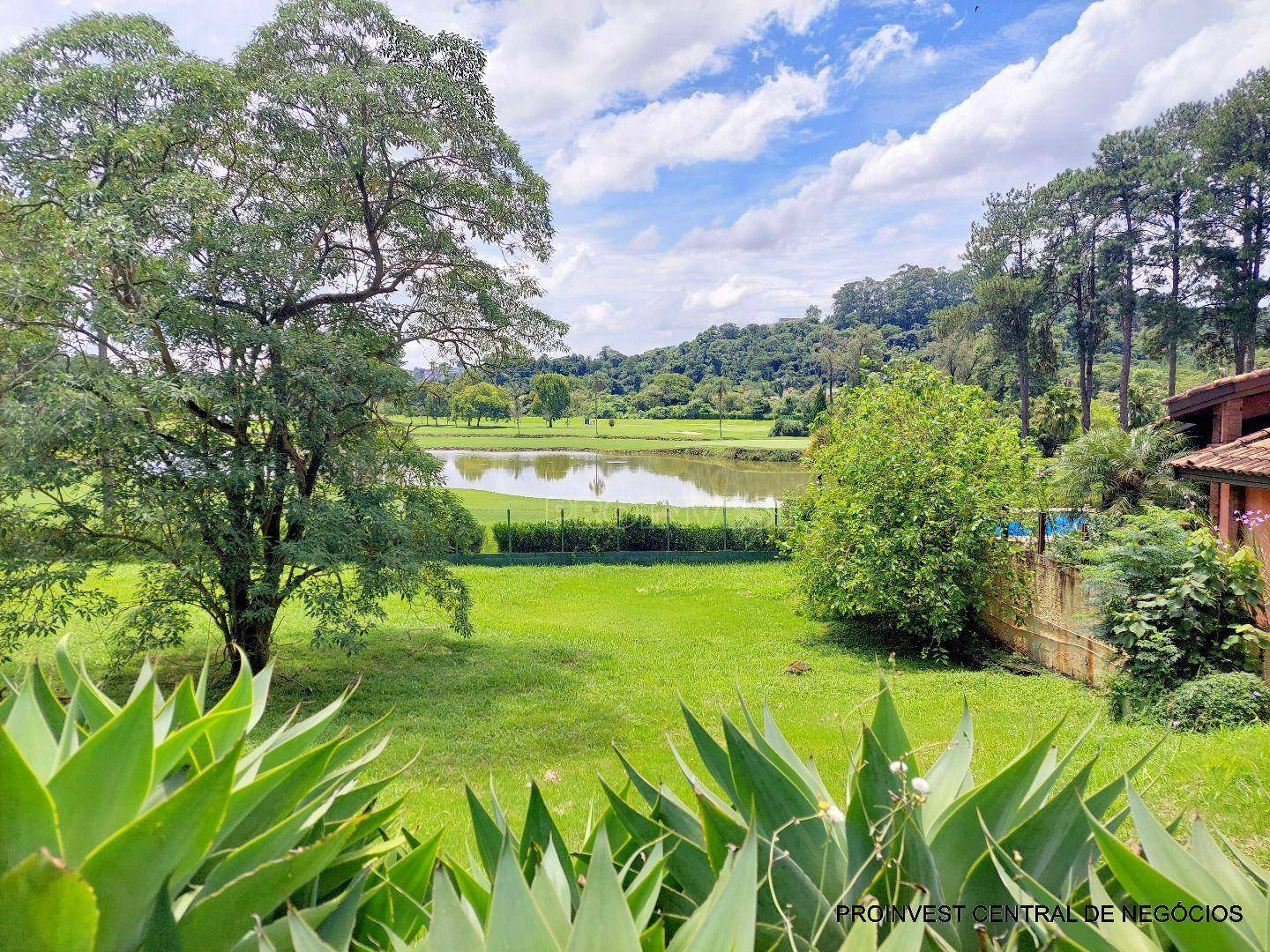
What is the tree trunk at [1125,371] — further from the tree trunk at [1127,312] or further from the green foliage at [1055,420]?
the green foliage at [1055,420]

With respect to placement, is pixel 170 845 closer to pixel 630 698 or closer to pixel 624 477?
pixel 630 698

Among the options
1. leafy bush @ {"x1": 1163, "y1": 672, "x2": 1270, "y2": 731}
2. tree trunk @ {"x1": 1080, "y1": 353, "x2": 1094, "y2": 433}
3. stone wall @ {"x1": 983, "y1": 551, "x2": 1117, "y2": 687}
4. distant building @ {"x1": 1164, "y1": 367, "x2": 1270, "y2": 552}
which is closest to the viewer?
leafy bush @ {"x1": 1163, "y1": 672, "x2": 1270, "y2": 731}

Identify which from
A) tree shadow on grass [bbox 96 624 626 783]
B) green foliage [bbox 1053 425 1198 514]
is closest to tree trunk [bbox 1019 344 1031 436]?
green foliage [bbox 1053 425 1198 514]

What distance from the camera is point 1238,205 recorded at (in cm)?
2995

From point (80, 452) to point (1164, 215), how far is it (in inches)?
1641

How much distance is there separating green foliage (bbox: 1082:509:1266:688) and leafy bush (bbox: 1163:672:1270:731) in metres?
0.36

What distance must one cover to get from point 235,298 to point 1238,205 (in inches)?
1474

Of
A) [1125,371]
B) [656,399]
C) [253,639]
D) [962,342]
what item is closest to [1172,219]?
[1125,371]

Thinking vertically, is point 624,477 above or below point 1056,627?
above

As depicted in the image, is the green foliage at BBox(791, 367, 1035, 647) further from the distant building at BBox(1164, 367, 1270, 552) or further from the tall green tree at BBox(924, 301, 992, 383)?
the tall green tree at BBox(924, 301, 992, 383)

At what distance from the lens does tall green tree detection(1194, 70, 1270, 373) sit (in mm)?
28938

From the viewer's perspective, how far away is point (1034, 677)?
1012 centimetres

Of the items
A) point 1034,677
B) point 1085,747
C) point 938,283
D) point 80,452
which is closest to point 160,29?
point 80,452

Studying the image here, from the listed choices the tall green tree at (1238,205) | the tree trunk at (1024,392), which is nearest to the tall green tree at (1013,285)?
the tree trunk at (1024,392)
